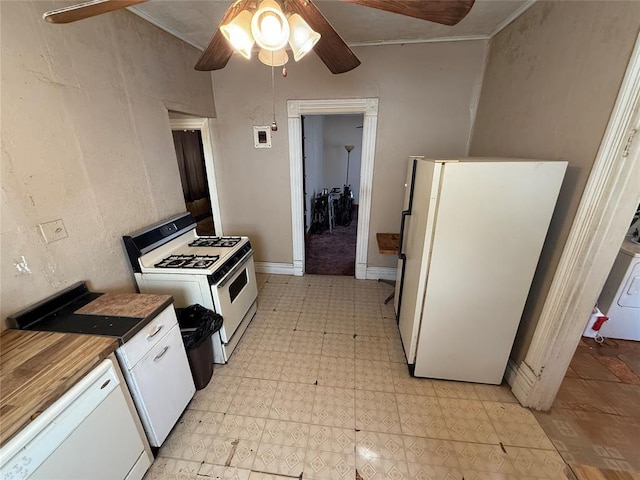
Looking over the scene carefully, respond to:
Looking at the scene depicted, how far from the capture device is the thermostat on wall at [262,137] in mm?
2908

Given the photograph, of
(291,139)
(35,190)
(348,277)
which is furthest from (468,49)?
(35,190)

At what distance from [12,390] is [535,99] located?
3.02 meters

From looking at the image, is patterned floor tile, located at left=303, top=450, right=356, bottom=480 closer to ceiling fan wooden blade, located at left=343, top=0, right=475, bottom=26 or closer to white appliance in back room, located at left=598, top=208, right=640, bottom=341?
ceiling fan wooden blade, located at left=343, top=0, right=475, bottom=26

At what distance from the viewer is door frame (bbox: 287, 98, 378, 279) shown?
8.89 feet

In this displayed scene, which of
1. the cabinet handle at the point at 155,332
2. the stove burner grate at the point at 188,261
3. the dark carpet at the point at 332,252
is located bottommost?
the dark carpet at the point at 332,252

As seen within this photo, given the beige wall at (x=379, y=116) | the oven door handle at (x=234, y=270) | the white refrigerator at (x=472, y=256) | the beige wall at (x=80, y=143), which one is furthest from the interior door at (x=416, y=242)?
the beige wall at (x=80, y=143)

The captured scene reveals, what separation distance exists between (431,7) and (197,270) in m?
1.85

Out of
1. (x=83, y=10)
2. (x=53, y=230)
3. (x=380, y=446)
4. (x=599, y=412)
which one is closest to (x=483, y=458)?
(x=380, y=446)

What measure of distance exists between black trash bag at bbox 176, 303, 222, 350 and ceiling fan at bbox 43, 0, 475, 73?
63.4 inches

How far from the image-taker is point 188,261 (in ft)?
6.32

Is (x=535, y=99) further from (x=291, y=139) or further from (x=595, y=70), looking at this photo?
(x=291, y=139)

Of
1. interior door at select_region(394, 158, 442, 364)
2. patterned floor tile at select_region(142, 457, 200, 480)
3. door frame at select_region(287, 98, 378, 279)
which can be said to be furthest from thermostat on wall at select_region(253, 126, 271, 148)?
patterned floor tile at select_region(142, 457, 200, 480)

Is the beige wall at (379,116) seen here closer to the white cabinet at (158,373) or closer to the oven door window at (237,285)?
the oven door window at (237,285)

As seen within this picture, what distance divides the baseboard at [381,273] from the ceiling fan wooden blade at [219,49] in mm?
2619
